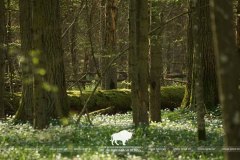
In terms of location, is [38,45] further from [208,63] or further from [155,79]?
[208,63]

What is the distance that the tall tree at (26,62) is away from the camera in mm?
9773

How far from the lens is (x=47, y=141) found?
22.3 ft

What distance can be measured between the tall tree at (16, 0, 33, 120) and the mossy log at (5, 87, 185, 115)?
2.07 metres

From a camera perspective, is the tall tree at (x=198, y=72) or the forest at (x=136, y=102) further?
the tall tree at (x=198, y=72)

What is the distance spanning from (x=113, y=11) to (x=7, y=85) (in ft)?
26.8

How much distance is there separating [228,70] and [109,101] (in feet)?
38.1

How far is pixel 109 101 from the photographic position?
14.2m

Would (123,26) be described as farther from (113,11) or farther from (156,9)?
(156,9)

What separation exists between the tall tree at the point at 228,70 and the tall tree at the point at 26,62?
7869 millimetres

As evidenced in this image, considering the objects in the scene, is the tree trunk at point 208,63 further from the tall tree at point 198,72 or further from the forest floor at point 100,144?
the tall tree at point 198,72

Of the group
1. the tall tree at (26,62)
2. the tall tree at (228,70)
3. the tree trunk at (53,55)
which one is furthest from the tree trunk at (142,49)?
the tall tree at (228,70)

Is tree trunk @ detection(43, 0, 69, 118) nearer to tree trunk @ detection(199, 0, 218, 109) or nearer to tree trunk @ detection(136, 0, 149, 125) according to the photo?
tree trunk @ detection(136, 0, 149, 125)

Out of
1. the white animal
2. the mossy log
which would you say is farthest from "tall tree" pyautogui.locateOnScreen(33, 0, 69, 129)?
the white animal

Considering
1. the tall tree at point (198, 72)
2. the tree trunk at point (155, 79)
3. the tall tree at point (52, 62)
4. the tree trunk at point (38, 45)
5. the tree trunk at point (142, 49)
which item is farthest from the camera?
the tree trunk at point (155, 79)
